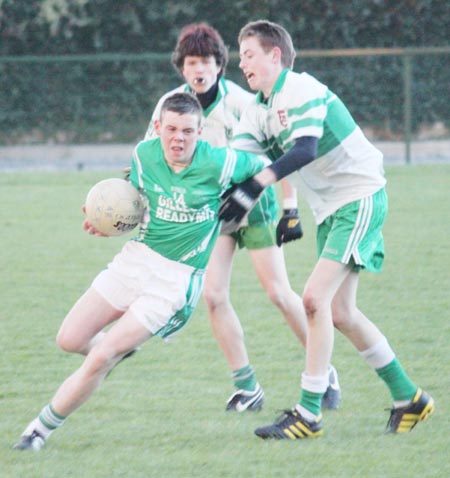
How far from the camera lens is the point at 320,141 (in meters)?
5.57

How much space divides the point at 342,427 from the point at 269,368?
4.11 ft

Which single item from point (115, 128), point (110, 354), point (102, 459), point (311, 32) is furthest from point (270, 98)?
point (311, 32)

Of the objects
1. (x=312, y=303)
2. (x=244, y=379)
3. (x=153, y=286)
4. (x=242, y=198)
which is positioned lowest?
(x=244, y=379)

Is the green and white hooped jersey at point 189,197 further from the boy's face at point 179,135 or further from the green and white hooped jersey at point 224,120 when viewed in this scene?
the green and white hooped jersey at point 224,120

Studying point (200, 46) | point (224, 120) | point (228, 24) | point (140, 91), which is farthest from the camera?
point (228, 24)

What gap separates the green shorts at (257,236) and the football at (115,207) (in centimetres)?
87

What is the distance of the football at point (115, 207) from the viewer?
5.41m

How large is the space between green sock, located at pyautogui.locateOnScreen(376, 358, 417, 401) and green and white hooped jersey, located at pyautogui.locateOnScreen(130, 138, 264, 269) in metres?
1.00

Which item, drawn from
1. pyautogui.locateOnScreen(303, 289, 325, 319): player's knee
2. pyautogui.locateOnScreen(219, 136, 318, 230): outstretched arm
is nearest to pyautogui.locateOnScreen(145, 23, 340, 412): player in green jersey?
pyautogui.locateOnScreen(303, 289, 325, 319): player's knee

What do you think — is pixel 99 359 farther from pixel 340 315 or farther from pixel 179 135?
pixel 340 315

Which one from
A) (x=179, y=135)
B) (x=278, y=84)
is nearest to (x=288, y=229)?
(x=278, y=84)

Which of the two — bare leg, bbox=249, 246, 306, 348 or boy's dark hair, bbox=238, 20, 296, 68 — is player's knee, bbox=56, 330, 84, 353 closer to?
bare leg, bbox=249, 246, 306, 348

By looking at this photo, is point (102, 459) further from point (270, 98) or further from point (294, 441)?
point (270, 98)

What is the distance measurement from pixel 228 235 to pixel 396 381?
1.17 m
